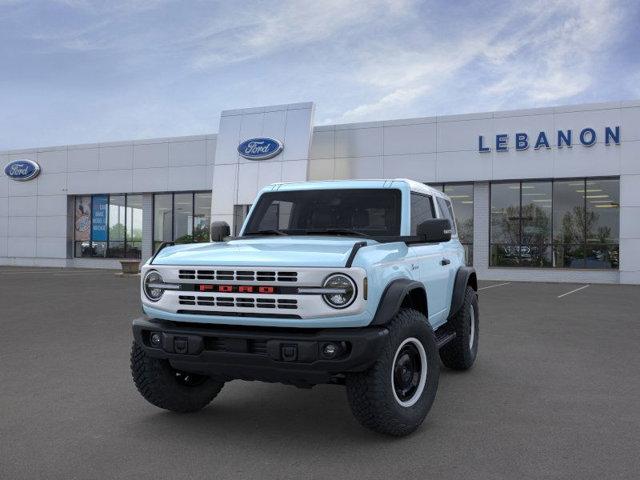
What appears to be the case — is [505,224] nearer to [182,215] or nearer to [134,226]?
[182,215]

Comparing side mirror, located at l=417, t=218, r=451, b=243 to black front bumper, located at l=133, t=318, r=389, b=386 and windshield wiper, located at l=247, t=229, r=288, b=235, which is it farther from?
windshield wiper, located at l=247, t=229, r=288, b=235

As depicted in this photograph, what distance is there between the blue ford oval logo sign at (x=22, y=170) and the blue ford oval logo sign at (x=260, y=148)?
42.7 ft

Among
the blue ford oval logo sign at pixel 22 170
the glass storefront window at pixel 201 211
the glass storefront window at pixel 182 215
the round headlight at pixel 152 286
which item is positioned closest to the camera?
the round headlight at pixel 152 286

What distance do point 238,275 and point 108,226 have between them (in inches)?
1124

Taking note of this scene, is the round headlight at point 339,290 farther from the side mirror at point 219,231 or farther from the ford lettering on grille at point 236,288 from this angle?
the side mirror at point 219,231

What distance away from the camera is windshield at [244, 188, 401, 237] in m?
5.34

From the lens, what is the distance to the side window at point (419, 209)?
5.48 meters

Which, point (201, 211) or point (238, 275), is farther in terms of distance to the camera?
point (201, 211)

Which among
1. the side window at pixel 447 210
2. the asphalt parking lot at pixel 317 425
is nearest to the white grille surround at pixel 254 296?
the asphalt parking lot at pixel 317 425

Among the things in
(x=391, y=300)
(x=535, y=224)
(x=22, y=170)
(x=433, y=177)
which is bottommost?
(x=391, y=300)

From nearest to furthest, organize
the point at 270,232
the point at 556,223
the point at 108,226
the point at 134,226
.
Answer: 1. the point at 270,232
2. the point at 556,223
3. the point at 134,226
4. the point at 108,226

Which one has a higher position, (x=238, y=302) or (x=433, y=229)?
(x=433, y=229)

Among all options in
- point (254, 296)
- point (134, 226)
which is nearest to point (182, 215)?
point (134, 226)

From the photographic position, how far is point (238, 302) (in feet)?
13.5
